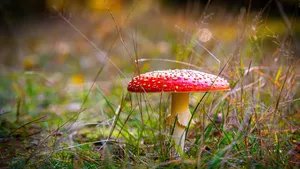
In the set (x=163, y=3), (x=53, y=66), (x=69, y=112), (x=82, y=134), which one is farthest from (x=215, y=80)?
(x=163, y=3)

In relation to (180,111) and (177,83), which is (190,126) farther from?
(177,83)

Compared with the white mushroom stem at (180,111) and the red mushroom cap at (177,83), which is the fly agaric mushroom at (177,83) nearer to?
the red mushroom cap at (177,83)

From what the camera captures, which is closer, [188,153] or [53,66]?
[188,153]

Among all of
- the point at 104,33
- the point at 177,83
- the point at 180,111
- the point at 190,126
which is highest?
the point at 104,33

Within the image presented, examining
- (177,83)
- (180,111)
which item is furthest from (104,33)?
(177,83)

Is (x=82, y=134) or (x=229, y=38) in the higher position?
(x=229, y=38)

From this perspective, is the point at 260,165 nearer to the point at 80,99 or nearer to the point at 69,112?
the point at 69,112

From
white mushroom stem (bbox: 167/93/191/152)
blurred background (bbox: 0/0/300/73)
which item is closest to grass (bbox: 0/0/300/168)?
A: white mushroom stem (bbox: 167/93/191/152)

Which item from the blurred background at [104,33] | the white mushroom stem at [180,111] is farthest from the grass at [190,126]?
the blurred background at [104,33]
